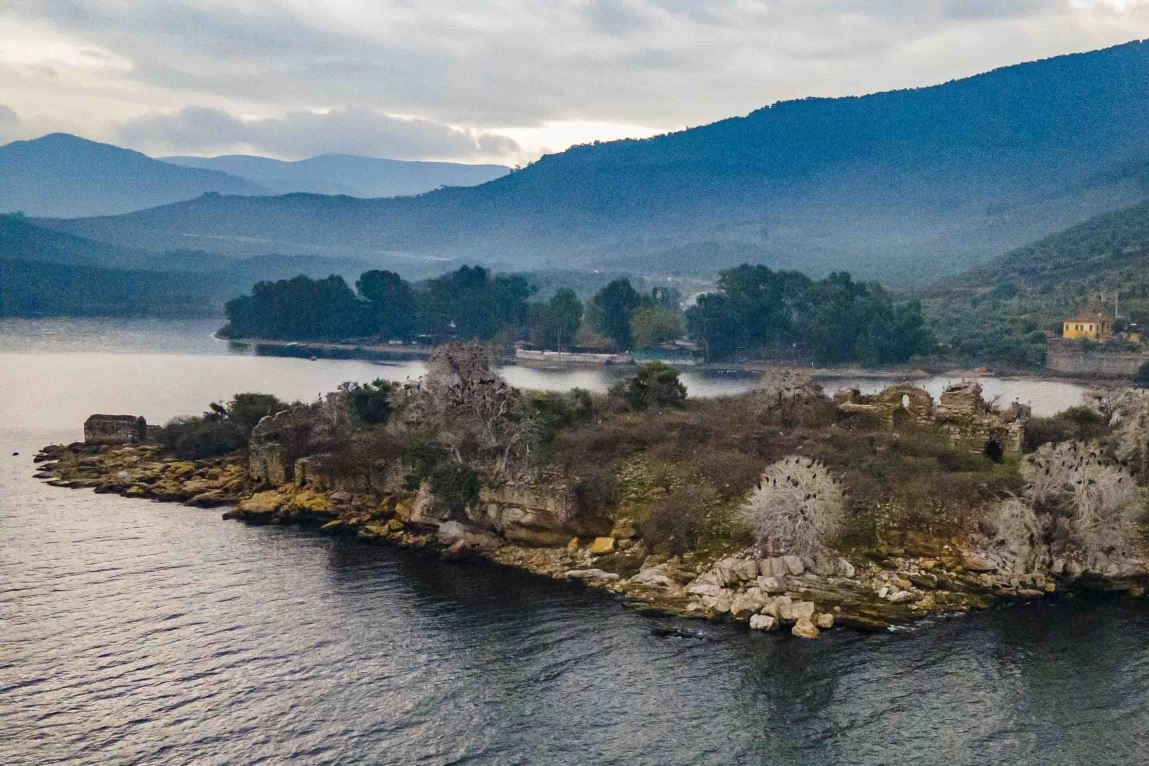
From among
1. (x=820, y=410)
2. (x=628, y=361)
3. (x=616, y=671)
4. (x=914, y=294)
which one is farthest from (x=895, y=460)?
(x=914, y=294)

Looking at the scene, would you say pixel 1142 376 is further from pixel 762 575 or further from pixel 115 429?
pixel 115 429

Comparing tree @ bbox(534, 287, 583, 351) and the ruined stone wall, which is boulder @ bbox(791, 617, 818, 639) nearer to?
the ruined stone wall

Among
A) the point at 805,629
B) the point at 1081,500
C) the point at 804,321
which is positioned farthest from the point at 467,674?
the point at 804,321

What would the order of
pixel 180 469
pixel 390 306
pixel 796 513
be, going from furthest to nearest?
pixel 390 306, pixel 180 469, pixel 796 513

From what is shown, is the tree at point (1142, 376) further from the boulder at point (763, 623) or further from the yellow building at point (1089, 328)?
the boulder at point (763, 623)

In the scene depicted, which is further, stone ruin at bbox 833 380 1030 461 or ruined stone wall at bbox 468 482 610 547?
stone ruin at bbox 833 380 1030 461

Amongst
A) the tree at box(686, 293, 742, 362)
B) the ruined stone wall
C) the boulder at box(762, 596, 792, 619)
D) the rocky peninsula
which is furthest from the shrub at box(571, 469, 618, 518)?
the tree at box(686, 293, 742, 362)

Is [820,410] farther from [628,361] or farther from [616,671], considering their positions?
[628,361]
